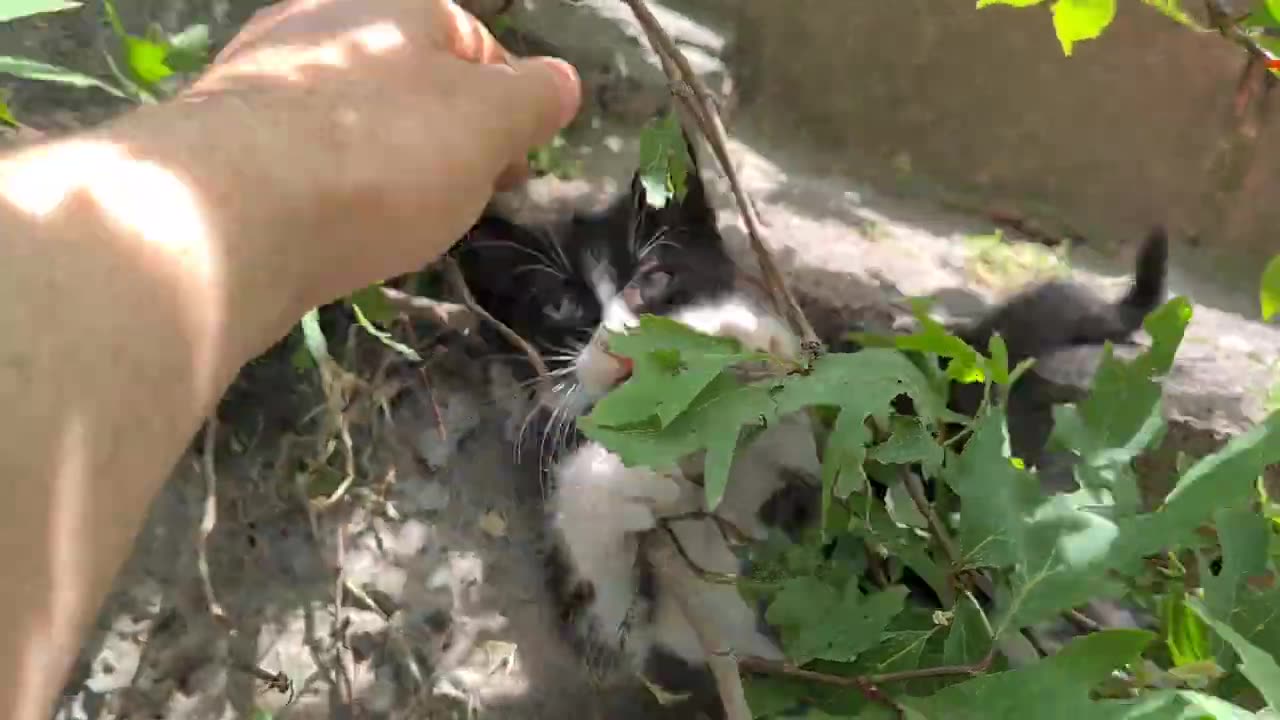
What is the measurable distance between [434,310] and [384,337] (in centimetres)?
7

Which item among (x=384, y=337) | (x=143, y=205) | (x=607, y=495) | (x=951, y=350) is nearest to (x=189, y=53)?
(x=384, y=337)

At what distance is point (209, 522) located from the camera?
99cm

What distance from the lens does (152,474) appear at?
524 mm

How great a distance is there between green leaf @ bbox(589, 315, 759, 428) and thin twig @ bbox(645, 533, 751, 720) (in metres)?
0.25

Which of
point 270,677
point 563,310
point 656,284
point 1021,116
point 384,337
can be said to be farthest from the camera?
point 1021,116

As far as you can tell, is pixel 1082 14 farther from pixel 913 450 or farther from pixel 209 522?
pixel 209 522

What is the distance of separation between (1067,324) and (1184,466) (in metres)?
0.68

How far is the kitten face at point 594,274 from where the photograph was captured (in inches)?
46.4

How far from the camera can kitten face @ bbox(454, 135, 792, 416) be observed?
1.18 metres

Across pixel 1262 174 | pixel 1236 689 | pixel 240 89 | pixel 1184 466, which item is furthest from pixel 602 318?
pixel 1262 174

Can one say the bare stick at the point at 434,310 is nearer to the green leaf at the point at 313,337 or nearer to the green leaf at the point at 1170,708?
the green leaf at the point at 313,337

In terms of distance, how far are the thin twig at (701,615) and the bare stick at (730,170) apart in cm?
26

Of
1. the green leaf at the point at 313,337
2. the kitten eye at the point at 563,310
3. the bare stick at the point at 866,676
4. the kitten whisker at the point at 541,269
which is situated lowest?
the kitten eye at the point at 563,310

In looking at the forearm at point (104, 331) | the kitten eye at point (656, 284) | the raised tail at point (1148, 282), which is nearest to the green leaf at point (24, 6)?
the forearm at point (104, 331)
